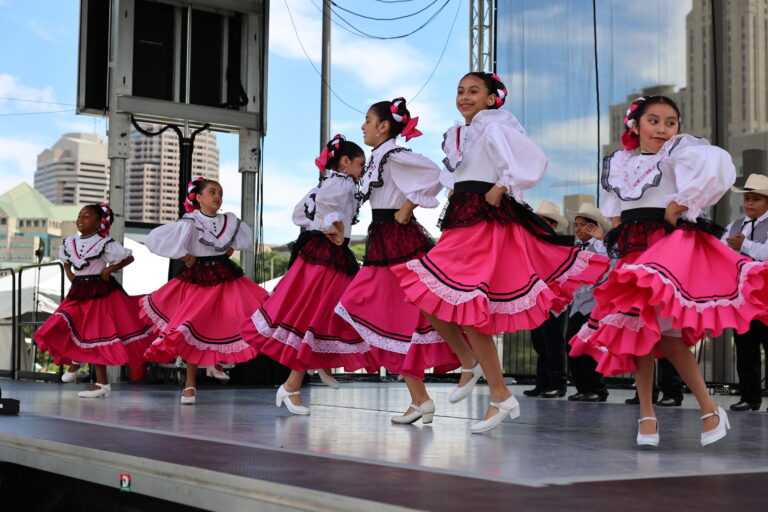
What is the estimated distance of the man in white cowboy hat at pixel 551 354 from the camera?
6582mm

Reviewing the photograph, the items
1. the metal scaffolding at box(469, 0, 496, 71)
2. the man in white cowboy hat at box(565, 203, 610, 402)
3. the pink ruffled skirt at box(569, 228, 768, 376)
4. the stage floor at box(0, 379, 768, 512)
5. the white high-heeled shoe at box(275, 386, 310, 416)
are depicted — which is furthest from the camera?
the metal scaffolding at box(469, 0, 496, 71)

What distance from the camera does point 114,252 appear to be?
641 centimetres

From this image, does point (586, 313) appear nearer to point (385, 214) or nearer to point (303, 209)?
point (303, 209)

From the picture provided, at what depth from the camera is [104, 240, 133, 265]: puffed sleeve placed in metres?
6.41

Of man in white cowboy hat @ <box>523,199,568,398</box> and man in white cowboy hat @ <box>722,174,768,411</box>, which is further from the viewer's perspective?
man in white cowboy hat @ <box>523,199,568,398</box>

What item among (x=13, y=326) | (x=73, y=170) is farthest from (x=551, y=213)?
(x=73, y=170)

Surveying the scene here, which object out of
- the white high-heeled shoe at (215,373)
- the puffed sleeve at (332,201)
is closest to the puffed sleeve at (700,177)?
the puffed sleeve at (332,201)

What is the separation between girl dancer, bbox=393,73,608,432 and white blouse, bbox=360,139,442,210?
26 centimetres

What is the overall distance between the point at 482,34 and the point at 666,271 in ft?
22.7

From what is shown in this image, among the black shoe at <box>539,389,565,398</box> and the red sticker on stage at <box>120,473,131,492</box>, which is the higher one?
the red sticker on stage at <box>120,473,131,492</box>

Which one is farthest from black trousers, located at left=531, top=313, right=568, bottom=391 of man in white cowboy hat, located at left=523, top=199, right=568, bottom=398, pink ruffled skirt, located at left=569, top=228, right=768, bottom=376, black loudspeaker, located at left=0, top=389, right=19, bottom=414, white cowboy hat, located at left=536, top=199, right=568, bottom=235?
black loudspeaker, located at left=0, top=389, right=19, bottom=414

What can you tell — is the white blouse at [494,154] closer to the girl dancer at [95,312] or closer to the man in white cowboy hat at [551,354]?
the man in white cowboy hat at [551,354]

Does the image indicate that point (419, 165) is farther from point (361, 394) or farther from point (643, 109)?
point (361, 394)

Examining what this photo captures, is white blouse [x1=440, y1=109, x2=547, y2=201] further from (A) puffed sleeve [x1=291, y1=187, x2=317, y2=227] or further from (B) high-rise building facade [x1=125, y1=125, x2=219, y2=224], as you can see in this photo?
(B) high-rise building facade [x1=125, y1=125, x2=219, y2=224]
